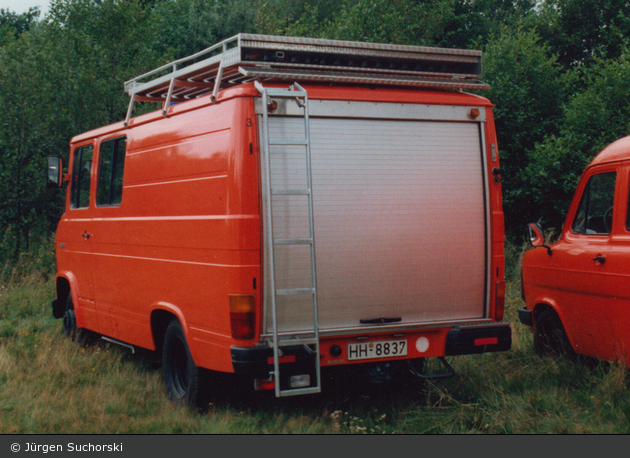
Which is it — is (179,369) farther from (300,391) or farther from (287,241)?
(287,241)

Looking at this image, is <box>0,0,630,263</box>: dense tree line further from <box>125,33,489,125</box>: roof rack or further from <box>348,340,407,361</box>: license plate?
<box>348,340,407,361</box>: license plate

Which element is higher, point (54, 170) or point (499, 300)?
point (54, 170)

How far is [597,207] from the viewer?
569 cm

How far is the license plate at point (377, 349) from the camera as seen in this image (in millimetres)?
5027

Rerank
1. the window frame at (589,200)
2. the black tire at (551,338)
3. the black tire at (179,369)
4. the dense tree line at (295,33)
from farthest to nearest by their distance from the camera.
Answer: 1. the dense tree line at (295,33)
2. the black tire at (551,338)
3. the window frame at (589,200)
4. the black tire at (179,369)

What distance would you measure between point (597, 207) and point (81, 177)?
5.38 m

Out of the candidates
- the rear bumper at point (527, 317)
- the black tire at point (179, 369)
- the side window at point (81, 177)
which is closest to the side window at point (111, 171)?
the side window at point (81, 177)

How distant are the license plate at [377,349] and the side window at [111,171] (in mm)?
2846

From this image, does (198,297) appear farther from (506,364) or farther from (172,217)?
(506,364)

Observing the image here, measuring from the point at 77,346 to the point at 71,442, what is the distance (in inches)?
122

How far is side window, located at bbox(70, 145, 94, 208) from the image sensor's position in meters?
7.34

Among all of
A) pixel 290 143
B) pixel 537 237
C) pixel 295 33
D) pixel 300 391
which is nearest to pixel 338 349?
pixel 300 391

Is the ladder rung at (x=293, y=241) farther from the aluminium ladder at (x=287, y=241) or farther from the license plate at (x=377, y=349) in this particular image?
the license plate at (x=377, y=349)

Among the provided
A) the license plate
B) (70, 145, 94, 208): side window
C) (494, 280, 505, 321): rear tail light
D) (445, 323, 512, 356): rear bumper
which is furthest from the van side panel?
(494, 280, 505, 321): rear tail light
